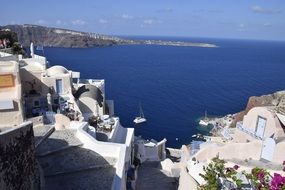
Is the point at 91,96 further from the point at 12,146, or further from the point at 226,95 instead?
the point at 226,95

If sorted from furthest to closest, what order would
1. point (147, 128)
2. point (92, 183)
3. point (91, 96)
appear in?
1. point (147, 128)
2. point (91, 96)
3. point (92, 183)

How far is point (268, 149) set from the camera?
18062 millimetres

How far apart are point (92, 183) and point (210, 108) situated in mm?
66412

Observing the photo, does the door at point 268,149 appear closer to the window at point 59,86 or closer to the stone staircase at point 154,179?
the stone staircase at point 154,179

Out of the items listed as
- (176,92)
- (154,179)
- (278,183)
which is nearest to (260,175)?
(278,183)

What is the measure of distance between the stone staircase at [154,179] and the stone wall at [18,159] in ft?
36.4

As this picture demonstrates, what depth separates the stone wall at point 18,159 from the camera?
10.8 m

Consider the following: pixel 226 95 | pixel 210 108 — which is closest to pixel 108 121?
pixel 210 108

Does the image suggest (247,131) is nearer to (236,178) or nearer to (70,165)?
(236,178)

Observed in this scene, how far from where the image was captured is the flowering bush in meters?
12.3

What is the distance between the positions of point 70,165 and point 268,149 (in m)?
10.0

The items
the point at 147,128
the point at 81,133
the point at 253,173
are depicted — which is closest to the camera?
the point at 253,173

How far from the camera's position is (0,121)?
20953mm

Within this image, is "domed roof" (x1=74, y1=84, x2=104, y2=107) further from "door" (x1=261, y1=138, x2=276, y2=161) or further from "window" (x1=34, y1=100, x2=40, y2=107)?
"door" (x1=261, y1=138, x2=276, y2=161)
